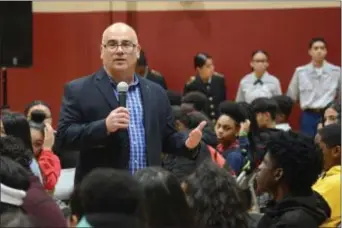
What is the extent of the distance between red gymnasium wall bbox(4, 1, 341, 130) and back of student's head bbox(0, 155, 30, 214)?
25.8 ft

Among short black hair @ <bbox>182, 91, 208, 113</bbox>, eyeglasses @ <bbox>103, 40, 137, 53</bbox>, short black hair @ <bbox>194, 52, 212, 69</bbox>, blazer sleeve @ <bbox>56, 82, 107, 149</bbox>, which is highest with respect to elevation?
eyeglasses @ <bbox>103, 40, 137, 53</bbox>

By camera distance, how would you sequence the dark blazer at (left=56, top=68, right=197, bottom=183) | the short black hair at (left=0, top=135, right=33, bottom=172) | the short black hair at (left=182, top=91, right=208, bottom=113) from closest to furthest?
the short black hair at (left=0, top=135, right=33, bottom=172)
the dark blazer at (left=56, top=68, right=197, bottom=183)
the short black hair at (left=182, top=91, right=208, bottom=113)

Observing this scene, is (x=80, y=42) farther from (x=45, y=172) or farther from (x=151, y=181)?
(x=151, y=181)

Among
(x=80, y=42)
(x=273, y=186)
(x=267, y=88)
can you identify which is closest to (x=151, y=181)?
(x=273, y=186)

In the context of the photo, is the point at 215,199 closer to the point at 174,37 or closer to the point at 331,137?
the point at 331,137

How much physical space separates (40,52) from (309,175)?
25.0ft

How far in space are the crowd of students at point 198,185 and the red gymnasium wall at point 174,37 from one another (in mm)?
4285

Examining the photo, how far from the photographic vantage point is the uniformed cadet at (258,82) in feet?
32.2

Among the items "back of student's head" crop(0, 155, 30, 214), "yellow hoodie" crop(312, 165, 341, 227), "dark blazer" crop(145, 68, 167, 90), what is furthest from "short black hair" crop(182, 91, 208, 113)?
"back of student's head" crop(0, 155, 30, 214)

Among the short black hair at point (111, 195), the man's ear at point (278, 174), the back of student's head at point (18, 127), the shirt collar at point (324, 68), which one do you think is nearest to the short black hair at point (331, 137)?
the man's ear at point (278, 174)

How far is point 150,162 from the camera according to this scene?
4.10 m

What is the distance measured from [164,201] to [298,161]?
2.90 ft

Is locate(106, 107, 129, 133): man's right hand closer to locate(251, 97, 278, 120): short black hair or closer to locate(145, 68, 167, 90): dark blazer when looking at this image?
locate(251, 97, 278, 120): short black hair

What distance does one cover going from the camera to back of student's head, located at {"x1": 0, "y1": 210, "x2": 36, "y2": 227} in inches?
102
